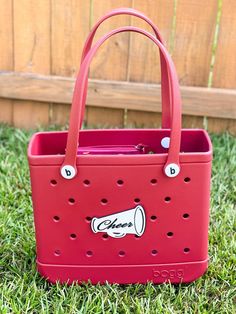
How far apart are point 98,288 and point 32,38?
4.18 feet

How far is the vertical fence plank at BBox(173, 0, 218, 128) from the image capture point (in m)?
2.44

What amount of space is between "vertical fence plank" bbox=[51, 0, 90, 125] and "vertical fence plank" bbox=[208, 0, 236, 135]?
0.58 metres

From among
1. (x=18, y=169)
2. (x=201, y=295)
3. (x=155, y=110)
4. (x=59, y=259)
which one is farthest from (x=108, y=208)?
(x=155, y=110)

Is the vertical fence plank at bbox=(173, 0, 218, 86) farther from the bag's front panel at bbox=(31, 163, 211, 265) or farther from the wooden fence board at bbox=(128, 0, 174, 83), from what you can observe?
the bag's front panel at bbox=(31, 163, 211, 265)

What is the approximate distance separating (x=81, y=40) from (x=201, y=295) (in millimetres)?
1291

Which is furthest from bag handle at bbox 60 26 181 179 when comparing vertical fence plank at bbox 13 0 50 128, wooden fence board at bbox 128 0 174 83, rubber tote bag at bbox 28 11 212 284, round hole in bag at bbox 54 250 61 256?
vertical fence plank at bbox 13 0 50 128

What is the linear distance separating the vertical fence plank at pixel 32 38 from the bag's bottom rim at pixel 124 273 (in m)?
1.14

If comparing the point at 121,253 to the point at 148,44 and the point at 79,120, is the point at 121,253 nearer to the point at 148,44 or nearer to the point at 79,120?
the point at 79,120

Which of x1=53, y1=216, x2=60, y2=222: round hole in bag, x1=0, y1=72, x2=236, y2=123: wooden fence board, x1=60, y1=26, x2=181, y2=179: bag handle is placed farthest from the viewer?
x1=0, y1=72, x2=236, y2=123: wooden fence board

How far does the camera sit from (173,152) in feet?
5.10

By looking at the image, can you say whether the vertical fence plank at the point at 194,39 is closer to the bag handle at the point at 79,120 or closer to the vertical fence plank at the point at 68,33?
the vertical fence plank at the point at 68,33

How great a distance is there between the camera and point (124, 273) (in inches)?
68.0

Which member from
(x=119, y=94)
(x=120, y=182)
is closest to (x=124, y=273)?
(x=120, y=182)

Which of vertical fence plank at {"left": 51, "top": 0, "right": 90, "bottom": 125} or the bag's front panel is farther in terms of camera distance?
vertical fence plank at {"left": 51, "top": 0, "right": 90, "bottom": 125}
